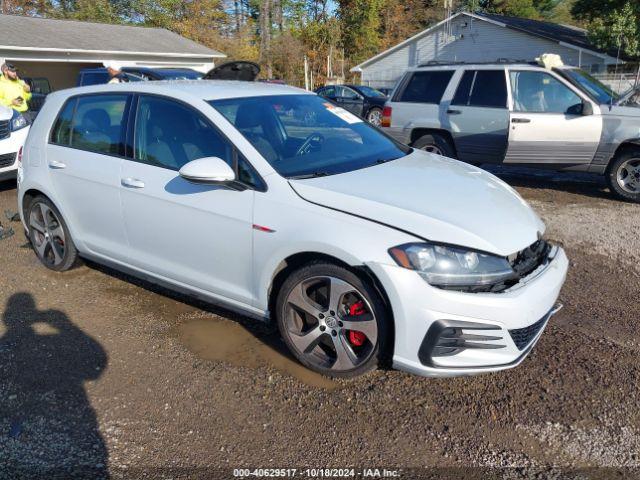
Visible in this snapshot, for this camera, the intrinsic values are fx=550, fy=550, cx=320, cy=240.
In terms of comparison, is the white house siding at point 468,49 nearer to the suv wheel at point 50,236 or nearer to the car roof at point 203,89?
the car roof at point 203,89

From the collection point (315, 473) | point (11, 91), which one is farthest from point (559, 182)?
point (11, 91)

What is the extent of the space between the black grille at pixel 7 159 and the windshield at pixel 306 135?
17.7 feet

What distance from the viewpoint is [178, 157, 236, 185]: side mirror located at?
10.8ft

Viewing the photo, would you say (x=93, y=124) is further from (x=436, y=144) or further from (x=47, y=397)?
(x=436, y=144)

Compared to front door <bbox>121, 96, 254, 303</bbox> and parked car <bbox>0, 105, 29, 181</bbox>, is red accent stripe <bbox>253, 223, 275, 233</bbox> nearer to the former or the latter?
front door <bbox>121, 96, 254, 303</bbox>

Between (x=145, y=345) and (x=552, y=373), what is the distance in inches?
104

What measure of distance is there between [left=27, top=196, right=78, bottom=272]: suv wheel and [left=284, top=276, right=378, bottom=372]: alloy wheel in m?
2.52

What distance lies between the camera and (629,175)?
23.5 feet

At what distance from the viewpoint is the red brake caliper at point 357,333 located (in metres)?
3.09

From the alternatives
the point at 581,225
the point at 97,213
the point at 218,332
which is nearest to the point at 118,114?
the point at 97,213

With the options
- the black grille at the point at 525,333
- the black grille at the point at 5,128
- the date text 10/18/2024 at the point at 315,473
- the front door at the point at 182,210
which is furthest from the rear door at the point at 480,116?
the black grille at the point at 5,128

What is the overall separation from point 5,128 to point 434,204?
23.4 ft

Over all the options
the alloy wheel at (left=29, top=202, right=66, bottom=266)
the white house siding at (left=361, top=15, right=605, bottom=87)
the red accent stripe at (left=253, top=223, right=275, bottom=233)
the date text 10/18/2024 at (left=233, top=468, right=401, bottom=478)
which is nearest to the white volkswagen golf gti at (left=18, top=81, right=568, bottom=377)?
the red accent stripe at (left=253, top=223, right=275, bottom=233)

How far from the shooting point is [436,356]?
9.55 feet
